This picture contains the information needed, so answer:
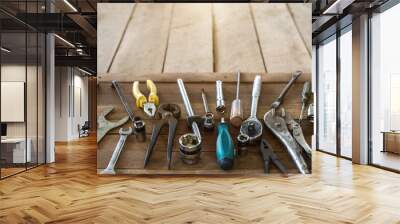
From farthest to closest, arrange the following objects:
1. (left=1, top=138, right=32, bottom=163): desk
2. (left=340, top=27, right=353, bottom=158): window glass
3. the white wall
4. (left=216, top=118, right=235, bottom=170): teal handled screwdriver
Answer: the white wall
(left=340, top=27, right=353, bottom=158): window glass
(left=1, top=138, right=32, bottom=163): desk
(left=216, top=118, right=235, bottom=170): teal handled screwdriver

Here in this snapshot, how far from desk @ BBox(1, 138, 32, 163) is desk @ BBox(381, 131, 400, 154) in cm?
514

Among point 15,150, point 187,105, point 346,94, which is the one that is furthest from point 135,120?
point 346,94

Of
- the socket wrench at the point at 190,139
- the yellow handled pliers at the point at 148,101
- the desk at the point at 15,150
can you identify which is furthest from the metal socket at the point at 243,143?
the desk at the point at 15,150

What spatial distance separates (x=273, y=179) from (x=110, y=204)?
6.49ft

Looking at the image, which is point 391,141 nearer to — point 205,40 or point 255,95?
point 255,95

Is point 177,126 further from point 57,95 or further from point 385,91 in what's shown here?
point 57,95

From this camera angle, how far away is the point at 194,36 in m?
4.69

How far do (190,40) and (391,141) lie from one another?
3.16 metres

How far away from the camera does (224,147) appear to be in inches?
171

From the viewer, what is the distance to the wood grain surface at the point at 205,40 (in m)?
4.61

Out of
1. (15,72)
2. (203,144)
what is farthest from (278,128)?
(15,72)

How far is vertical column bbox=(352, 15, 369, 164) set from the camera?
5895mm

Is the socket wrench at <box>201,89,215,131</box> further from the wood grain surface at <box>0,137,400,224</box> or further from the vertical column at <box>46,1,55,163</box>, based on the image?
the vertical column at <box>46,1,55,163</box>

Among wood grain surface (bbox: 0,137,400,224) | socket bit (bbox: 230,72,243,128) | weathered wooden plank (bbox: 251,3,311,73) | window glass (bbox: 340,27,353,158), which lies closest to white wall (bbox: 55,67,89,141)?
wood grain surface (bbox: 0,137,400,224)
